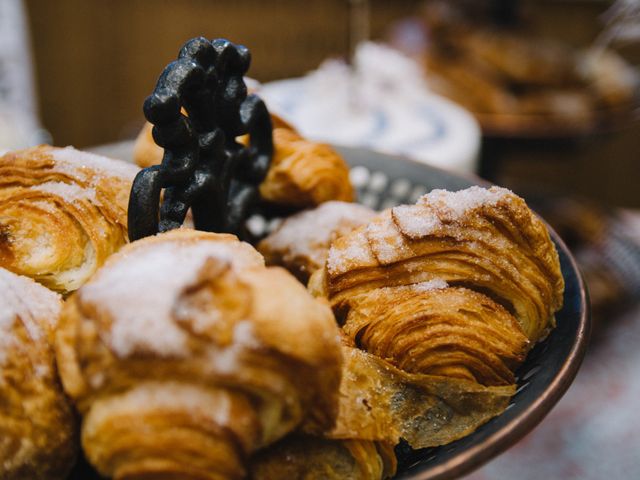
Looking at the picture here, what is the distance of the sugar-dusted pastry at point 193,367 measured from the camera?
0.57m

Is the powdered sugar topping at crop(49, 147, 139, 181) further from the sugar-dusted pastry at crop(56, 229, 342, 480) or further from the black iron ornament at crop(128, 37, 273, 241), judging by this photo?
the sugar-dusted pastry at crop(56, 229, 342, 480)

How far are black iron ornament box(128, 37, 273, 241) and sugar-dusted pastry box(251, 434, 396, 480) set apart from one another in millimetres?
315

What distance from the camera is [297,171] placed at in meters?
1.08

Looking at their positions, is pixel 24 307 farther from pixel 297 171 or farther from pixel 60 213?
pixel 297 171

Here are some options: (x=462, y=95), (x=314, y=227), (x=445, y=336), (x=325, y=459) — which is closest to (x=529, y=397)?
(x=445, y=336)

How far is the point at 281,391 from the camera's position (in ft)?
1.93

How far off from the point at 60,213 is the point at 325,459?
454 mm

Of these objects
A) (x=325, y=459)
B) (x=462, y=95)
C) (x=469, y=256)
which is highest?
(x=469, y=256)

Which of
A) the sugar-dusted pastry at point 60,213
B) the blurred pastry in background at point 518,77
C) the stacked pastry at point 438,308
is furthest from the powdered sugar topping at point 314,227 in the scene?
the blurred pastry in background at point 518,77

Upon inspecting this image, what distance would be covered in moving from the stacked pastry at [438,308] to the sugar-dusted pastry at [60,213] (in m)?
0.29

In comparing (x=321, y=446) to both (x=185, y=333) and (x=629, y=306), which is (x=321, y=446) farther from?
(x=629, y=306)

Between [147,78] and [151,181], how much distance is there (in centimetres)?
316

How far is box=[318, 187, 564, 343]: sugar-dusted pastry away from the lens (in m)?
0.80

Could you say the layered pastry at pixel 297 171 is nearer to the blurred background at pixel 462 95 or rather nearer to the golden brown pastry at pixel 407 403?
the blurred background at pixel 462 95
